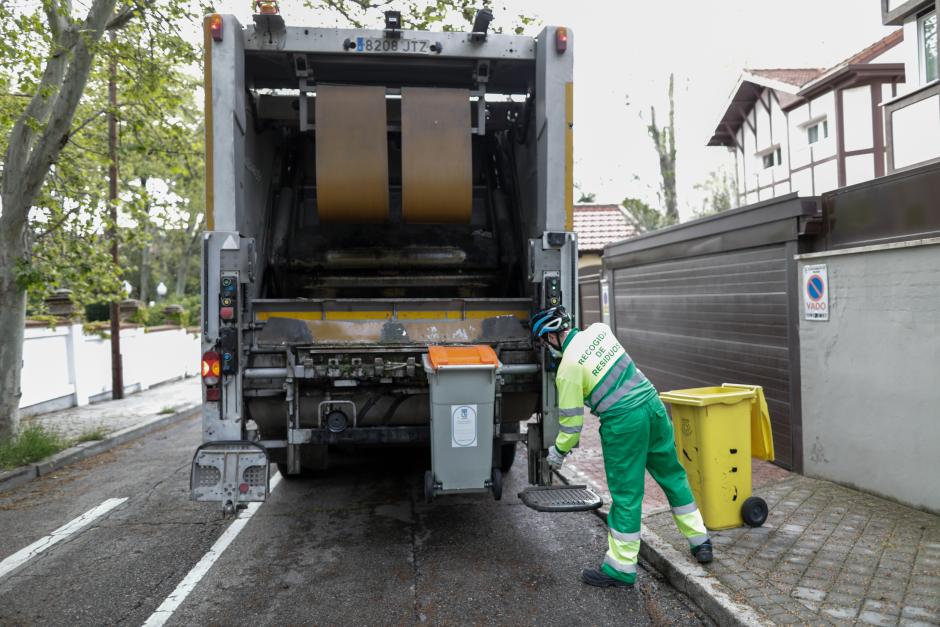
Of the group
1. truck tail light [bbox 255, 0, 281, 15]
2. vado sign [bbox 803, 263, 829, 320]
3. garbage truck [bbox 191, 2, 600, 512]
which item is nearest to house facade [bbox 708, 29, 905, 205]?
vado sign [bbox 803, 263, 829, 320]

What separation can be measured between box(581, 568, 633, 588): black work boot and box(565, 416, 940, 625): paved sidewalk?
49cm

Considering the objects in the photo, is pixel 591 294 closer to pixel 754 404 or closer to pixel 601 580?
pixel 754 404

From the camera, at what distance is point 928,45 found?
28.2 feet

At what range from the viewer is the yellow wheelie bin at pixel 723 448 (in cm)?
410

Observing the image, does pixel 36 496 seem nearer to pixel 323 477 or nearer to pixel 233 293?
pixel 323 477

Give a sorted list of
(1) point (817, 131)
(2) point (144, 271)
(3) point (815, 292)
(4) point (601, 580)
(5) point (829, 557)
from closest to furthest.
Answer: (4) point (601, 580), (5) point (829, 557), (3) point (815, 292), (1) point (817, 131), (2) point (144, 271)

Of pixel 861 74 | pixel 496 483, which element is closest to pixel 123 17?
pixel 496 483

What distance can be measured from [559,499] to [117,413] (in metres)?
9.07

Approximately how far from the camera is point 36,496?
5945mm

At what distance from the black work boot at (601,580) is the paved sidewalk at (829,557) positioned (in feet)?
1.62

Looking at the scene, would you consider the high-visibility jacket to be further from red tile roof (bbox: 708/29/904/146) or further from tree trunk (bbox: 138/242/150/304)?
tree trunk (bbox: 138/242/150/304)

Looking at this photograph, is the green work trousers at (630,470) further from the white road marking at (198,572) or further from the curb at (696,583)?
the white road marking at (198,572)

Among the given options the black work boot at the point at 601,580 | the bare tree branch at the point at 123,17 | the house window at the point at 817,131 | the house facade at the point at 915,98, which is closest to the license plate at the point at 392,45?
the black work boot at the point at 601,580

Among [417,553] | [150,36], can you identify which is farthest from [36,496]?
[150,36]
